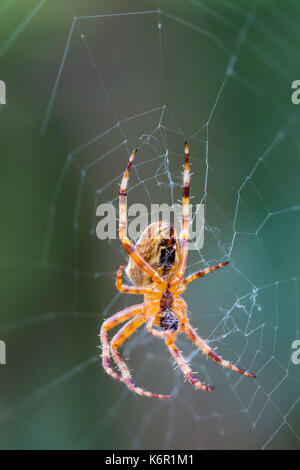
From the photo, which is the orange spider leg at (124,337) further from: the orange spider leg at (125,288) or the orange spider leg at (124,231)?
the orange spider leg at (124,231)

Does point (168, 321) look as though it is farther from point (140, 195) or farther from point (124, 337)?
point (140, 195)

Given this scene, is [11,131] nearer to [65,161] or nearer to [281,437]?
[65,161]

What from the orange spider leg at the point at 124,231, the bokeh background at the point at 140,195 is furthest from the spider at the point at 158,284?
the bokeh background at the point at 140,195

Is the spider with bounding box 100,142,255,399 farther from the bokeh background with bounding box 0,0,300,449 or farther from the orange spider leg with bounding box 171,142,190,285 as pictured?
the bokeh background with bounding box 0,0,300,449

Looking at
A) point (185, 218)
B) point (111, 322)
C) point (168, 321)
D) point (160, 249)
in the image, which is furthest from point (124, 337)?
point (185, 218)

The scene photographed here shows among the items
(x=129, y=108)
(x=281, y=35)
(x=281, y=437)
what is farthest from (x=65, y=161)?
(x=281, y=437)

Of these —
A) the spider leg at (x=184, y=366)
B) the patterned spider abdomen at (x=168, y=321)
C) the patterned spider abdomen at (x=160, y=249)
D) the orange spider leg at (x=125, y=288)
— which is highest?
the patterned spider abdomen at (x=160, y=249)

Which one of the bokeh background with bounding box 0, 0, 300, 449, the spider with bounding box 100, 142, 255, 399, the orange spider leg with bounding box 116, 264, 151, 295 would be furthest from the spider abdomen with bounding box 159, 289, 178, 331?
the bokeh background with bounding box 0, 0, 300, 449
